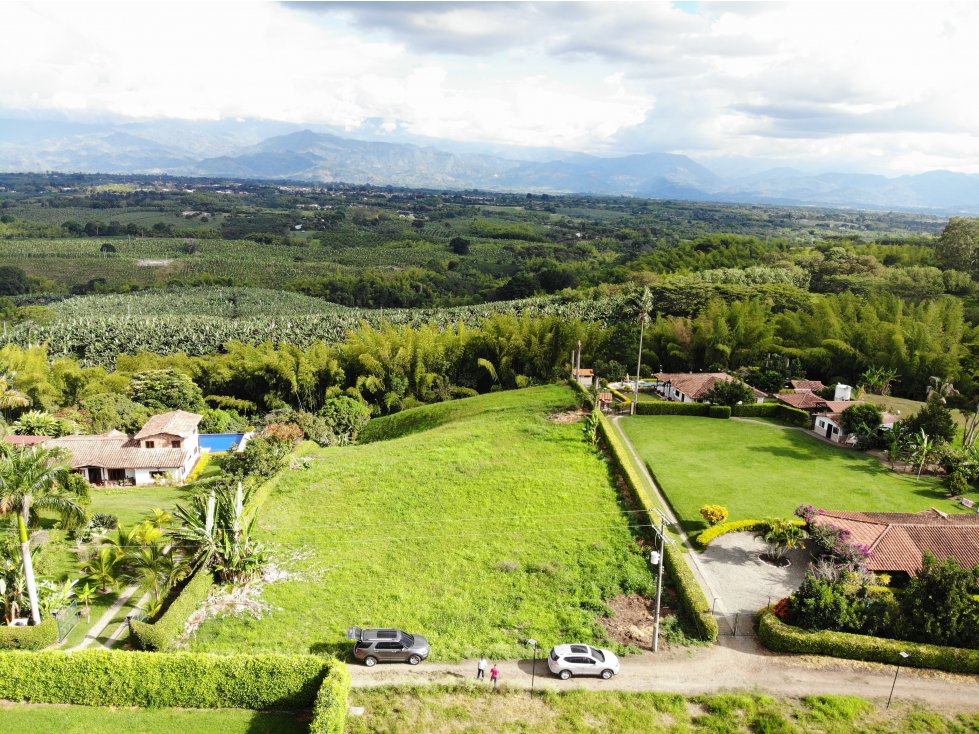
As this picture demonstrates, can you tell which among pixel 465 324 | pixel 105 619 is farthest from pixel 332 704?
pixel 465 324

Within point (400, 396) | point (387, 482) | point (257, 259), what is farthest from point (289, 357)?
point (257, 259)

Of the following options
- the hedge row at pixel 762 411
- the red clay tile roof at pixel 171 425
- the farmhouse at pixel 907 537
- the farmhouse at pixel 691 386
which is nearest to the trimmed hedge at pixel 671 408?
the farmhouse at pixel 691 386

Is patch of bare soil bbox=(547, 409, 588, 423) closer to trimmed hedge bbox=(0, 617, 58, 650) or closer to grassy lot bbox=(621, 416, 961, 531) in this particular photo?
grassy lot bbox=(621, 416, 961, 531)

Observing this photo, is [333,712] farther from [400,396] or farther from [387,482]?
[400,396]

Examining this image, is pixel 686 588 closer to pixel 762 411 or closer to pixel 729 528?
→ pixel 729 528

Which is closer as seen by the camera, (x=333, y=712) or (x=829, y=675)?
(x=333, y=712)

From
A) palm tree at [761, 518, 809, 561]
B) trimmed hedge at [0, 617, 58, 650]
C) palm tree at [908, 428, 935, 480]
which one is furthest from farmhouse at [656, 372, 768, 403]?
trimmed hedge at [0, 617, 58, 650]
